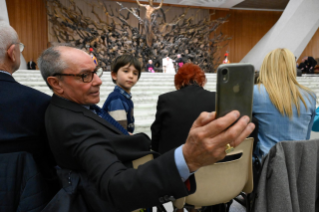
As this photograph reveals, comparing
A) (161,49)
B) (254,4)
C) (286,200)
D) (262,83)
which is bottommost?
(286,200)

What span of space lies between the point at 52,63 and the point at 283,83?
1338 millimetres

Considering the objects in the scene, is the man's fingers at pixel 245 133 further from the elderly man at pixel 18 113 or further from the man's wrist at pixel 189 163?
the elderly man at pixel 18 113

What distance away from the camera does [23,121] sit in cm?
94

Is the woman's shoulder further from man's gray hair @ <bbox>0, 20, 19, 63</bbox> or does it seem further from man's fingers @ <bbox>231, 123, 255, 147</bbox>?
man's gray hair @ <bbox>0, 20, 19, 63</bbox>

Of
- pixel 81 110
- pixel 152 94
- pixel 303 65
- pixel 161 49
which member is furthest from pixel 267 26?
pixel 81 110

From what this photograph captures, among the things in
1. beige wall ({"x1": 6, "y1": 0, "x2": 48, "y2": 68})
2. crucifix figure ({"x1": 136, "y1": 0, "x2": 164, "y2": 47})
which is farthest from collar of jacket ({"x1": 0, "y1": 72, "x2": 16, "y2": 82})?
beige wall ({"x1": 6, "y1": 0, "x2": 48, "y2": 68})

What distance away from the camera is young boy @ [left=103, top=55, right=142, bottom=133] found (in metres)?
1.67

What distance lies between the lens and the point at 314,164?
129 centimetres

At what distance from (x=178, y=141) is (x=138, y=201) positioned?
1032 mm

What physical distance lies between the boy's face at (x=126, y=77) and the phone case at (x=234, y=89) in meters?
A: 1.50

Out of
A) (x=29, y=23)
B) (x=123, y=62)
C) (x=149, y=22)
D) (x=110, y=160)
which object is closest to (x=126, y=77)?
(x=123, y=62)

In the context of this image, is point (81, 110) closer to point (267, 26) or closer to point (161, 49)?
point (161, 49)

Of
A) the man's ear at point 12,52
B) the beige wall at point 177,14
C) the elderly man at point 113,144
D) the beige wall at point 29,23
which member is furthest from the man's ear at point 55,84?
the beige wall at point 177,14

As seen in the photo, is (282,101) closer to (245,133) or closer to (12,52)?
(245,133)
